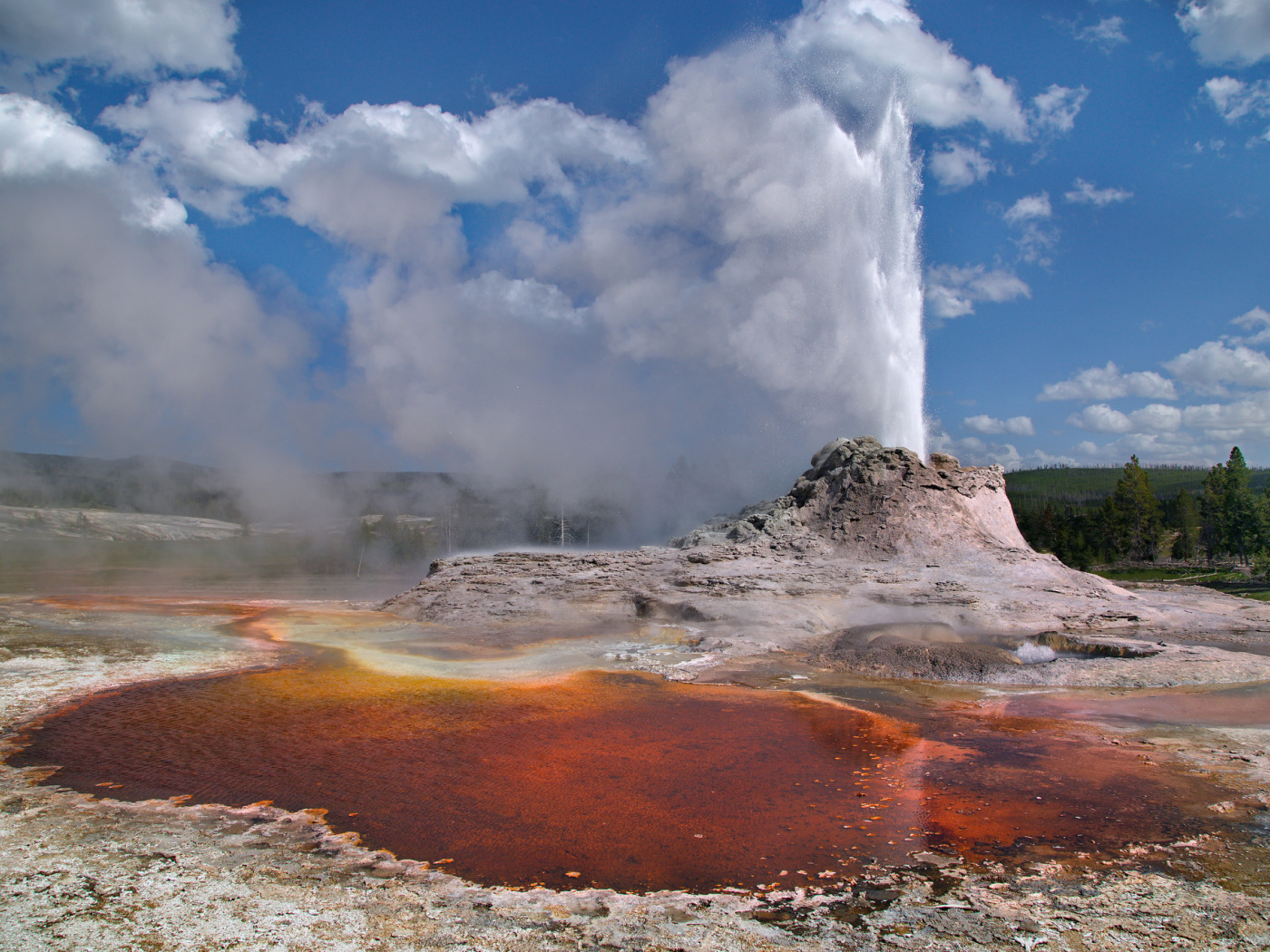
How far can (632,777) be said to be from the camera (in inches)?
223

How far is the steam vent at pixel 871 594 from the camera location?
32.8 ft

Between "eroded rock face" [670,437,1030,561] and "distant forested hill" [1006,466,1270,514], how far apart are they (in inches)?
3679

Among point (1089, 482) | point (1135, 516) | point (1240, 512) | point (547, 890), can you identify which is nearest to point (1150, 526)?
point (1135, 516)

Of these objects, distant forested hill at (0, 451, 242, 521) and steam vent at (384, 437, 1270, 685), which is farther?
distant forested hill at (0, 451, 242, 521)

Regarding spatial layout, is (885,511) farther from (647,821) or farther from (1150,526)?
(1150,526)

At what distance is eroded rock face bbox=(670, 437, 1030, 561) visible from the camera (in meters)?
15.2

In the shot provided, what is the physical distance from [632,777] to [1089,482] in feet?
469

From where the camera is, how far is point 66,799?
4.78m

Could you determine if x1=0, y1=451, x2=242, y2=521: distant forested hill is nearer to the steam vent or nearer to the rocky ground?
the steam vent

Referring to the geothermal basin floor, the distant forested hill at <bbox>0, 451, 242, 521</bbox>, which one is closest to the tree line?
the geothermal basin floor

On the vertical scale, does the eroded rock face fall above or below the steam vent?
above

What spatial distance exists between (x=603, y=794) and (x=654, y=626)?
24.9 feet

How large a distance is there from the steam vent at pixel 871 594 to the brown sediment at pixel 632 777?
275cm

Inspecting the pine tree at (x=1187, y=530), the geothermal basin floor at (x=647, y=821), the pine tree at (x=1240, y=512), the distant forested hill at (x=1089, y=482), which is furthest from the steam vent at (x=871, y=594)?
the distant forested hill at (x=1089, y=482)
